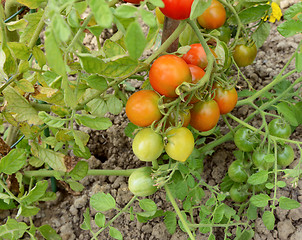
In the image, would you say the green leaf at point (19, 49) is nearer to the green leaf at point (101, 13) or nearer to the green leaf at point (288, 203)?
the green leaf at point (101, 13)

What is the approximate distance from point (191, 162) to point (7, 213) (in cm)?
81

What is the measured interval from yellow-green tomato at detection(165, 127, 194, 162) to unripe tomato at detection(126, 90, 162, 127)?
0.06m

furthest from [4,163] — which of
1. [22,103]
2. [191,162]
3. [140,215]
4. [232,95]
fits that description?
[232,95]

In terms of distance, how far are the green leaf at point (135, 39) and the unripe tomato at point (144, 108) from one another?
0.38m

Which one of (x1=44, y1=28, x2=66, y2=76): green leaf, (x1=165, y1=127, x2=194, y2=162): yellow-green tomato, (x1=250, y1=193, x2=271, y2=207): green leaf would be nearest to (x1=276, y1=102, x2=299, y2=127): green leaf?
(x1=250, y1=193, x2=271, y2=207): green leaf

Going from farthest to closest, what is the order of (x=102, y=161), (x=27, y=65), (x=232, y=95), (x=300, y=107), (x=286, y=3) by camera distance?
1. (x=286, y=3)
2. (x=102, y=161)
3. (x=300, y=107)
4. (x=232, y=95)
5. (x=27, y=65)

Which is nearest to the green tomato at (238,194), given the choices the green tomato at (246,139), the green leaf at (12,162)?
the green tomato at (246,139)

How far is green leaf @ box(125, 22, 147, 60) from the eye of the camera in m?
0.51

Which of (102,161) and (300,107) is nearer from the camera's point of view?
(300,107)

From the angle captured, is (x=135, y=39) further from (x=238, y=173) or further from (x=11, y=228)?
(x=238, y=173)

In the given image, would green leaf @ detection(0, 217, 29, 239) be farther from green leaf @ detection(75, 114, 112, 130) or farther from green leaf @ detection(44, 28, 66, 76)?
green leaf @ detection(44, 28, 66, 76)

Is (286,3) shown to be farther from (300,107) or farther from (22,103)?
(22,103)

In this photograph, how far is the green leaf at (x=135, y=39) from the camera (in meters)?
0.51

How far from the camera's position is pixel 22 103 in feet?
3.63
